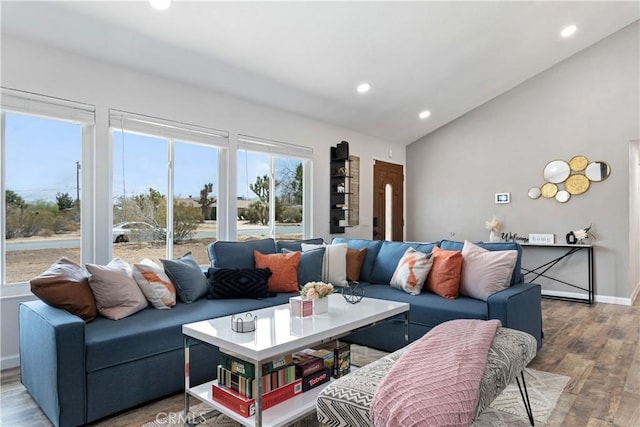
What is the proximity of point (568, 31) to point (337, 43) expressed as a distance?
10.3 feet

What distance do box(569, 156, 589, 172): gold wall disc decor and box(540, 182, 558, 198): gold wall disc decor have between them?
0.34 metres

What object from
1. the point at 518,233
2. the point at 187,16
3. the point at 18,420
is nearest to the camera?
the point at 18,420

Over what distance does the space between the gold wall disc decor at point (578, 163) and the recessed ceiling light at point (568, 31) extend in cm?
164

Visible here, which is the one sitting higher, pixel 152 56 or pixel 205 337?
pixel 152 56

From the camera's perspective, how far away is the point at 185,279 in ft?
10.0

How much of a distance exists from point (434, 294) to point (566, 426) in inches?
53.6

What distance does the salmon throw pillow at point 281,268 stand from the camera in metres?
3.50

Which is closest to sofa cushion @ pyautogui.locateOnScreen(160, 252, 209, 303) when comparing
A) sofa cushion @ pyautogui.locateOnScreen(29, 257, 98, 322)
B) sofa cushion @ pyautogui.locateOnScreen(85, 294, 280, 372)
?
sofa cushion @ pyautogui.locateOnScreen(85, 294, 280, 372)

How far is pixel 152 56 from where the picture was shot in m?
3.40

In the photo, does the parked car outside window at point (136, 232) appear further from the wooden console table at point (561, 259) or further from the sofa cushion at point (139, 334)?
the wooden console table at point (561, 259)

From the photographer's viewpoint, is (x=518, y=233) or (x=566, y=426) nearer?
(x=566, y=426)

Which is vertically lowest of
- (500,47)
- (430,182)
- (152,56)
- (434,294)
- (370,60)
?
(434,294)

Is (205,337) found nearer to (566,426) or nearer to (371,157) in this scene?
(566,426)

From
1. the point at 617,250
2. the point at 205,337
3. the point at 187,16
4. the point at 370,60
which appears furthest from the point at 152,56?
the point at 617,250
